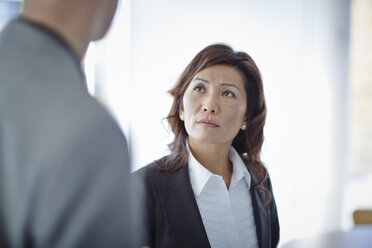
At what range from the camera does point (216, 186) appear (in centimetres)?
111

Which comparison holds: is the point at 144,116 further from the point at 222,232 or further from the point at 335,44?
the point at 335,44

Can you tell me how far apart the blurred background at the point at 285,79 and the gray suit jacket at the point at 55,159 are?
3.01ft

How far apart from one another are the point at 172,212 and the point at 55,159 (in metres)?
0.71

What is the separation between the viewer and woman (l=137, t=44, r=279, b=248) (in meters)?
0.99

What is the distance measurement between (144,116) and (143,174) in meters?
0.57

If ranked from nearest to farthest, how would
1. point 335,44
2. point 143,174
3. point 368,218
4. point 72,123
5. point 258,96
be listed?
1. point 72,123
2. point 143,174
3. point 258,96
4. point 368,218
5. point 335,44

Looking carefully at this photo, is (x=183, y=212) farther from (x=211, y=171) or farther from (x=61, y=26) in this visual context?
(x=61, y=26)

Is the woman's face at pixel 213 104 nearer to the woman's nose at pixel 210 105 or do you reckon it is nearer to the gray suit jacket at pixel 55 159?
the woman's nose at pixel 210 105

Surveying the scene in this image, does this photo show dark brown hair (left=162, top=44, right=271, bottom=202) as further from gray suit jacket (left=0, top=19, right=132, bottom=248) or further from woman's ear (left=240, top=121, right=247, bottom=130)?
gray suit jacket (left=0, top=19, right=132, bottom=248)

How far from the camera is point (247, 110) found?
1219 millimetres

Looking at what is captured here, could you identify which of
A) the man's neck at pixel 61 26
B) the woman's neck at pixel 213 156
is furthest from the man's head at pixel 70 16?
the woman's neck at pixel 213 156

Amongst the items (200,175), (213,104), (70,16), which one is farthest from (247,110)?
(70,16)

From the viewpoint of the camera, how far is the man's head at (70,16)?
1.23ft

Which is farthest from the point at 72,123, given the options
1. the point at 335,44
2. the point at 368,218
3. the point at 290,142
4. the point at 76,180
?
the point at 335,44
